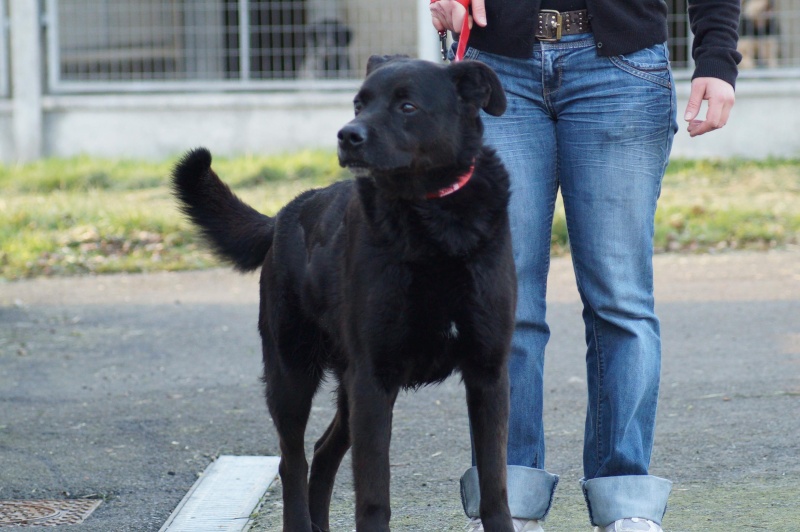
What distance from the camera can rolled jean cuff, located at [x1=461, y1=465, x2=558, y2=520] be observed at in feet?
10.9

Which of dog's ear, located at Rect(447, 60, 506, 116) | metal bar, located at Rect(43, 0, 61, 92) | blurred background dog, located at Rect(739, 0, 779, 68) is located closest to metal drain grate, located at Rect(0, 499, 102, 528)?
dog's ear, located at Rect(447, 60, 506, 116)

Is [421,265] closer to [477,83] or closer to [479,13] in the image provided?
[477,83]

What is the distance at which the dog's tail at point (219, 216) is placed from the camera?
380 centimetres

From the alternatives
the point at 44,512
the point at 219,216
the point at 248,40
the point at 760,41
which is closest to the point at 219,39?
the point at 248,40

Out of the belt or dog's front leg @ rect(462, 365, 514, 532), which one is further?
the belt

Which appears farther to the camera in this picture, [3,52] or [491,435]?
[3,52]

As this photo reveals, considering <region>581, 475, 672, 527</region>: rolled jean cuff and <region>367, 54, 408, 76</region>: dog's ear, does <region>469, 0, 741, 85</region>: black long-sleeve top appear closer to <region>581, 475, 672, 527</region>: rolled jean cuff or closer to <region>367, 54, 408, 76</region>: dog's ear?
<region>367, 54, 408, 76</region>: dog's ear

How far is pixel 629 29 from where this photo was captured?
3195mm

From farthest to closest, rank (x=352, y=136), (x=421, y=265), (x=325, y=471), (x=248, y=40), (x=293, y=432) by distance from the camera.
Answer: (x=248, y=40), (x=325, y=471), (x=293, y=432), (x=421, y=265), (x=352, y=136)

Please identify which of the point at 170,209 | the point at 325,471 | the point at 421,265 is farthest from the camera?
the point at 170,209

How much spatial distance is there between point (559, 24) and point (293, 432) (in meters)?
1.46

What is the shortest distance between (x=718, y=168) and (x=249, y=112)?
5391mm

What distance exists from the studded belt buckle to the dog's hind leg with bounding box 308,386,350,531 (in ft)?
4.37

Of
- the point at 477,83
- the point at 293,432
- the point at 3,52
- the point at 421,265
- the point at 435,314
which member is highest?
the point at 3,52
